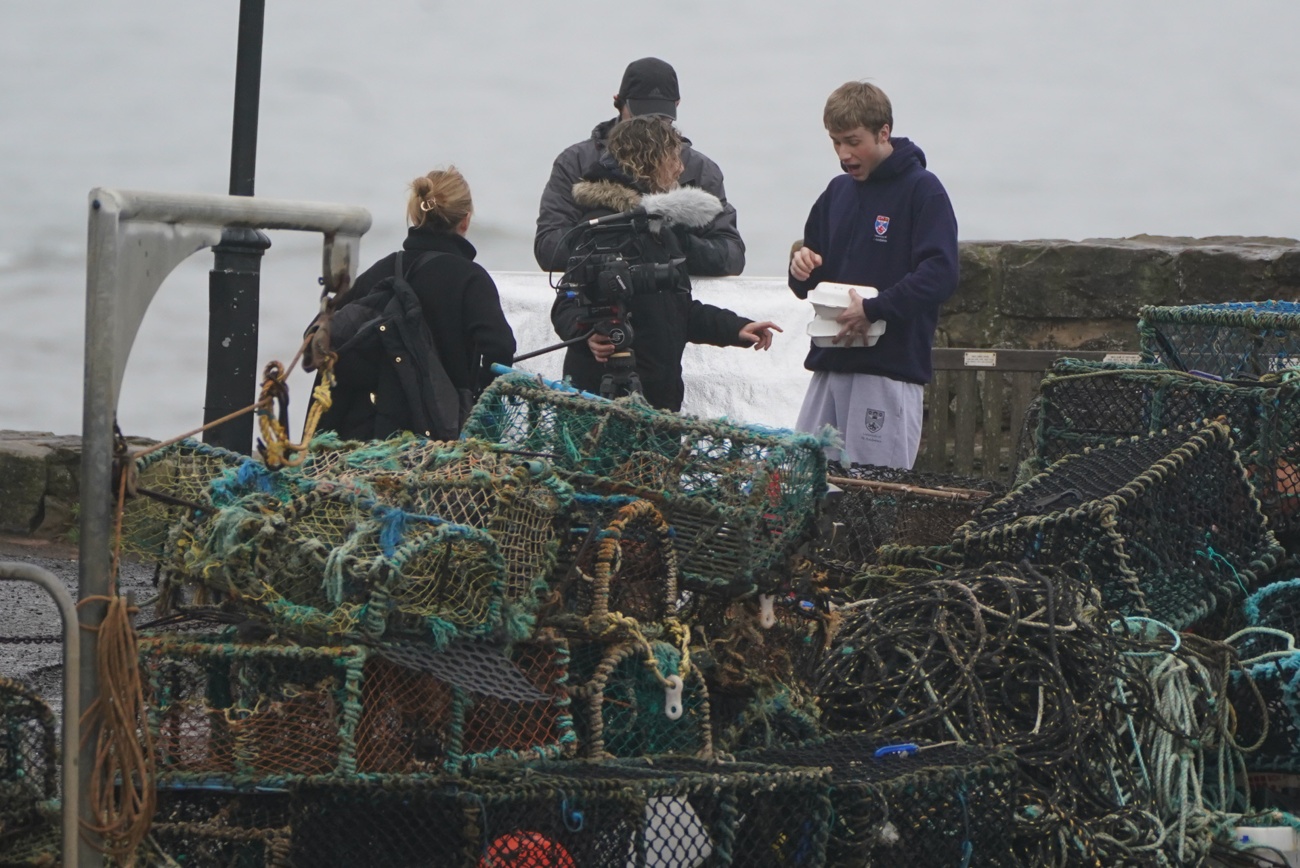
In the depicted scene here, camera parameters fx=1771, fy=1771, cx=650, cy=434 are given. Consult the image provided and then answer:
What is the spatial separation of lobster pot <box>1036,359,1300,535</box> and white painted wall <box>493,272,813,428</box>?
8.56ft

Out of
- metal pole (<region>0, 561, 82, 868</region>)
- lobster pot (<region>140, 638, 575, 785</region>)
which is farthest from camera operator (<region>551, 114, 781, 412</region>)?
metal pole (<region>0, 561, 82, 868</region>)

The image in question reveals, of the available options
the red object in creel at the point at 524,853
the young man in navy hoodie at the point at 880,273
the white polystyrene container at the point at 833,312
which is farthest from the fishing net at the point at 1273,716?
the white polystyrene container at the point at 833,312

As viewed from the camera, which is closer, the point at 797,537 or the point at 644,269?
the point at 797,537

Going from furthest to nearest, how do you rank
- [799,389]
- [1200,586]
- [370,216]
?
[799,389]
[1200,586]
[370,216]

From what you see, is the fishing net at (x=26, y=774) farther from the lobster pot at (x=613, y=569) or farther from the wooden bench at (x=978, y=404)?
the wooden bench at (x=978, y=404)

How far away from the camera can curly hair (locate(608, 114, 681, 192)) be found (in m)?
5.71

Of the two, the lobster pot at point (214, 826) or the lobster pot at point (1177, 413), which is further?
the lobster pot at point (1177, 413)

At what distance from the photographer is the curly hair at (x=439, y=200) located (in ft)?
16.8

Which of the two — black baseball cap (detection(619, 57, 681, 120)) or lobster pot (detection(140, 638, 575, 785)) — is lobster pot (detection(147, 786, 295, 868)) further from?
black baseball cap (detection(619, 57, 681, 120))

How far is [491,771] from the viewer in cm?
281

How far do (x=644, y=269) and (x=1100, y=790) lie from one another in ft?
8.39

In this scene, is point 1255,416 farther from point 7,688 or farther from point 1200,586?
point 7,688

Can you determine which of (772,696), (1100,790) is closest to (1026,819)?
(1100,790)

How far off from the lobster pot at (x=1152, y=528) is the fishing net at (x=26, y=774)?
2.02 meters
